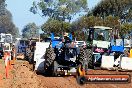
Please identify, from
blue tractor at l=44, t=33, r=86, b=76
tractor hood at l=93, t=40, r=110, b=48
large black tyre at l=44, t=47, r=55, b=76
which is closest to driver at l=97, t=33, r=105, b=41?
tractor hood at l=93, t=40, r=110, b=48

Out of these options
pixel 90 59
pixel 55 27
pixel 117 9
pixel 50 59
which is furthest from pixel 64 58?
pixel 55 27

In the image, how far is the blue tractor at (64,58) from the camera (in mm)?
17500

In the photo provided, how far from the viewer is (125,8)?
2837 inches

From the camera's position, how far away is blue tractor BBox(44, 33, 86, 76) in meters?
17.5

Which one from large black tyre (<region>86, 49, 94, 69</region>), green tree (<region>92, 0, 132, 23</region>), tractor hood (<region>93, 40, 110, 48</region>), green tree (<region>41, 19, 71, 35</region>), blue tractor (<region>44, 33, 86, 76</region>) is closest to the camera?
blue tractor (<region>44, 33, 86, 76</region>)

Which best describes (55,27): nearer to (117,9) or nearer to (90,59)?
(117,9)

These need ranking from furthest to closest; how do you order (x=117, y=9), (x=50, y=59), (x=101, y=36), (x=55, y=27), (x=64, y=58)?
(x=55, y=27)
(x=117, y=9)
(x=101, y=36)
(x=50, y=59)
(x=64, y=58)

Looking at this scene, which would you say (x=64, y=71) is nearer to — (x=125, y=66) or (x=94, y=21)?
(x=125, y=66)

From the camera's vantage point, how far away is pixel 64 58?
17984mm

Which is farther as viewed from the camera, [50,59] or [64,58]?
[50,59]

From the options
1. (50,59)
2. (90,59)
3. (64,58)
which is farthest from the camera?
(90,59)

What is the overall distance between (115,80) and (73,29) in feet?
219

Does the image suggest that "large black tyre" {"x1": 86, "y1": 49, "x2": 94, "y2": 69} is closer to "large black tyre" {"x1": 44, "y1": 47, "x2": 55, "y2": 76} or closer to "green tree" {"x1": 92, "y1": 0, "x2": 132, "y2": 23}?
"large black tyre" {"x1": 44, "y1": 47, "x2": 55, "y2": 76}

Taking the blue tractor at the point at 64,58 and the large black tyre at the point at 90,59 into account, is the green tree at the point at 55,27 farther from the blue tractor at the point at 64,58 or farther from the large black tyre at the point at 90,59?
the blue tractor at the point at 64,58
